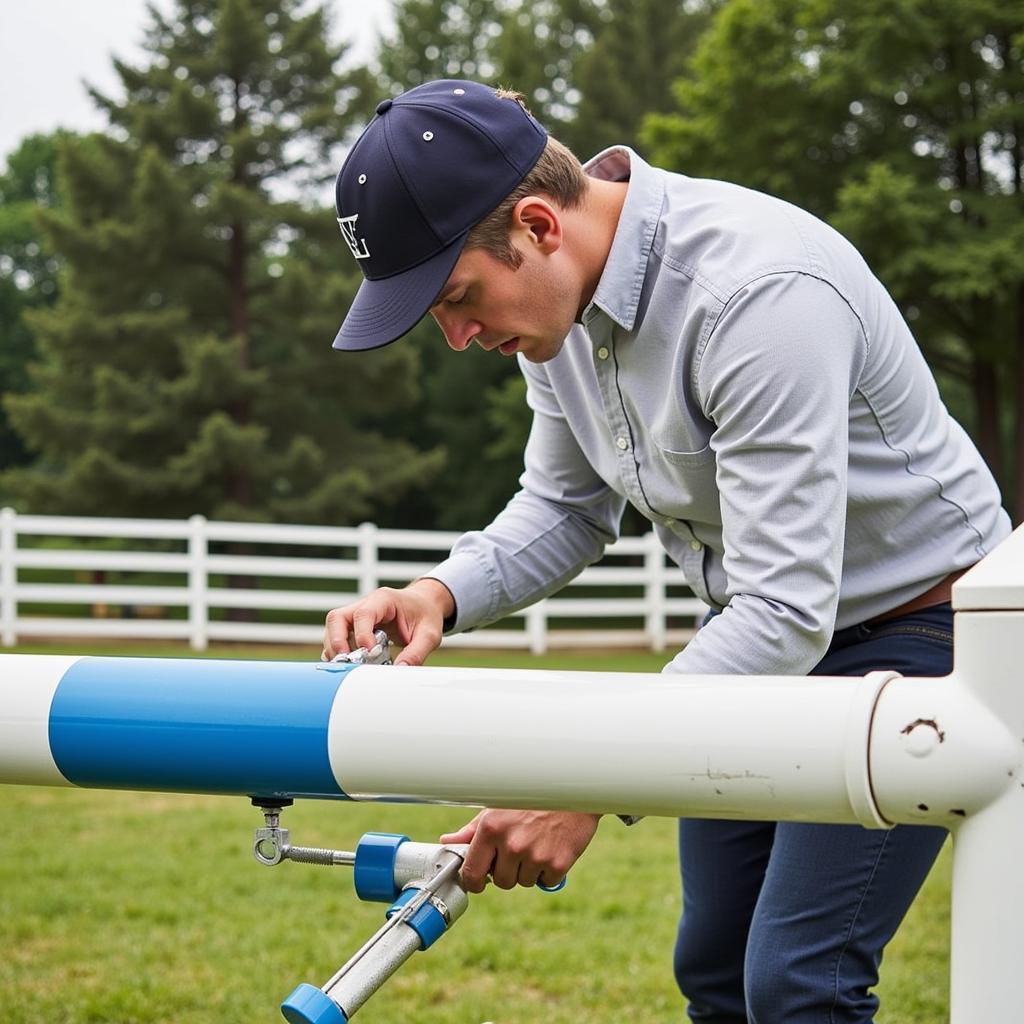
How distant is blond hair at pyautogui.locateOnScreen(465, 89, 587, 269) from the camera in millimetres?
1753

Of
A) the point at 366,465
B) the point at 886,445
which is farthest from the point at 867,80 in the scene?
the point at 886,445

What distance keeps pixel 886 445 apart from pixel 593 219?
505 millimetres

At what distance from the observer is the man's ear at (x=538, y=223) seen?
1750mm

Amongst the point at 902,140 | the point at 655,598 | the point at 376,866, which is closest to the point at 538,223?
the point at 376,866

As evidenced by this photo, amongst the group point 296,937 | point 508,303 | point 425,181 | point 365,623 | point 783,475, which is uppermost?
point 425,181

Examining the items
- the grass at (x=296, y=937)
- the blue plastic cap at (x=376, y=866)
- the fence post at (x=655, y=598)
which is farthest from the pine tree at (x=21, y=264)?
the blue plastic cap at (x=376, y=866)

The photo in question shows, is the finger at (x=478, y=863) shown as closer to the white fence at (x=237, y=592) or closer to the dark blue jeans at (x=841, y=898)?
the dark blue jeans at (x=841, y=898)

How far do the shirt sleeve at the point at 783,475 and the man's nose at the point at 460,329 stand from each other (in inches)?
13.6

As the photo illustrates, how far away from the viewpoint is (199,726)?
1.20 metres

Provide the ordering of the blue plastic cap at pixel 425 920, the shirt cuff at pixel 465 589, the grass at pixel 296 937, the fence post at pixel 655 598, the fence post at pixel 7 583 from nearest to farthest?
the blue plastic cap at pixel 425 920 → the shirt cuff at pixel 465 589 → the grass at pixel 296 937 → the fence post at pixel 7 583 → the fence post at pixel 655 598

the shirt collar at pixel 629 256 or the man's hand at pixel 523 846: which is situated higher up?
the shirt collar at pixel 629 256

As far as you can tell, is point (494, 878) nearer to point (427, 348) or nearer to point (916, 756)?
point (916, 756)

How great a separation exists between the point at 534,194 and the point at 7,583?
491 inches

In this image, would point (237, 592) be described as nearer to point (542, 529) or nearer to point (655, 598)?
point (655, 598)
